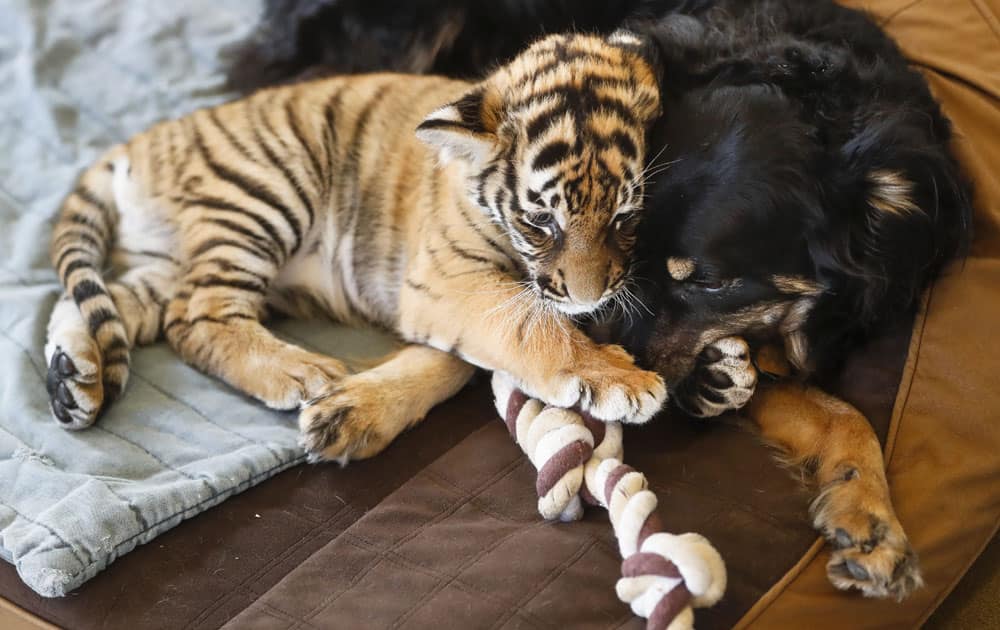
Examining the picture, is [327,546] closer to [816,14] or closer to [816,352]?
[816,352]

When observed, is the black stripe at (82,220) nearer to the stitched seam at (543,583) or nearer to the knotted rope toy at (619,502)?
the knotted rope toy at (619,502)

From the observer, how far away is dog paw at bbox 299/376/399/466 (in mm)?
1839

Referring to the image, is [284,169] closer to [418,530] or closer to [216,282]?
[216,282]

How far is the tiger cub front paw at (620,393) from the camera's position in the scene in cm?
173

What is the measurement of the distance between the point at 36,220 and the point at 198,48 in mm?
930

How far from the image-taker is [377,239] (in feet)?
7.77

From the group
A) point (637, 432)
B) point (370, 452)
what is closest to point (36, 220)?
point (370, 452)

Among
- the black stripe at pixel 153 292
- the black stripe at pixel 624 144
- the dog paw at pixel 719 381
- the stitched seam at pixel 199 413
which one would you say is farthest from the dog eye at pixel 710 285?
the black stripe at pixel 153 292

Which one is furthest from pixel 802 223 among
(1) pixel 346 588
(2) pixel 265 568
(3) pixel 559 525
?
(2) pixel 265 568

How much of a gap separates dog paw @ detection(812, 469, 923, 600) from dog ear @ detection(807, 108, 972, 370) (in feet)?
1.27

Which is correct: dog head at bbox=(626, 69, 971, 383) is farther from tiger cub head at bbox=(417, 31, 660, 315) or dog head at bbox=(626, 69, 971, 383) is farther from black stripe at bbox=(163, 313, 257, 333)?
black stripe at bbox=(163, 313, 257, 333)

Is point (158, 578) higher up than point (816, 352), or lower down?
lower down

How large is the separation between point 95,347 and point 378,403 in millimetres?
627

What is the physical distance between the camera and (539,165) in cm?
176
